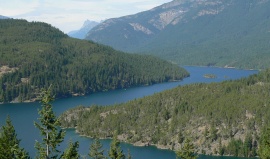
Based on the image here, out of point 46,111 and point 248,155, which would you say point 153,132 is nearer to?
point 248,155

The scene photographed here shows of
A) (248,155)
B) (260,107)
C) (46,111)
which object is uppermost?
(46,111)

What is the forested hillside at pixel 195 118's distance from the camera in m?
124

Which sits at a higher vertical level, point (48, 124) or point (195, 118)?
point (48, 124)

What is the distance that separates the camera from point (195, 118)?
447 feet

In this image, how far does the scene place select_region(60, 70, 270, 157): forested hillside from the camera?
123812mm

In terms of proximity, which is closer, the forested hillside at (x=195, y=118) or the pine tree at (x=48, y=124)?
the pine tree at (x=48, y=124)

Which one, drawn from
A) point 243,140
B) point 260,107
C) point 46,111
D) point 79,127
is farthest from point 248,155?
point 46,111

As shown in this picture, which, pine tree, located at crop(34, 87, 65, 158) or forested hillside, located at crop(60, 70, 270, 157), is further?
forested hillside, located at crop(60, 70, 270, 157)

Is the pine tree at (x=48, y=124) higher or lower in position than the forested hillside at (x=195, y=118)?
higher

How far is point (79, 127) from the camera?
486 feet

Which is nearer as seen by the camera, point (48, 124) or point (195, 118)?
point (48, 124)

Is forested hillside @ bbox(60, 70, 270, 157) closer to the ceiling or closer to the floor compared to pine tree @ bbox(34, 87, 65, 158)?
closer to the floor

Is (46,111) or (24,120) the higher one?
(46,111)

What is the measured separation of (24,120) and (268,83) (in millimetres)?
93463
